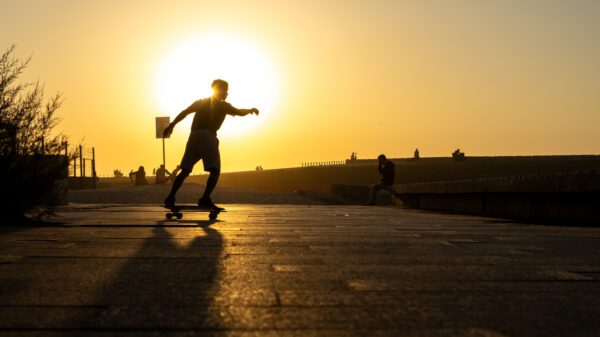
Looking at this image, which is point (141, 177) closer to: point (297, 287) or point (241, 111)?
point (241, 111)

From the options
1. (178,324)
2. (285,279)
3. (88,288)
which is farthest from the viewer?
(285,279)

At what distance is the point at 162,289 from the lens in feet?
9.37

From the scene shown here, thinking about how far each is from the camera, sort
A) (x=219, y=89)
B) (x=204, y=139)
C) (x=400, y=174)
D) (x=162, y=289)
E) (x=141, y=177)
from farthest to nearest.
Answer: (x=400, y=174) → (x=141, y=177) → (x=219, y=89) → (x=204, y=139) → (x=162, y=289)

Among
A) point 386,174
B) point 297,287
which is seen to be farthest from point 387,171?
point 297,287

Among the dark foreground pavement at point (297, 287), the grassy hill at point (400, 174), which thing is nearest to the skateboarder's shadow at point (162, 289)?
the dark foreground pavement at point (297, 287)

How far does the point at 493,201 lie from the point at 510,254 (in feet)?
22.8

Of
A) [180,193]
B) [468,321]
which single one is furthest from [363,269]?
[180,193]

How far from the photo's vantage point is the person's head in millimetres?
9219

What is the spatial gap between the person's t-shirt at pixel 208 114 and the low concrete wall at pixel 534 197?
14.8 feet

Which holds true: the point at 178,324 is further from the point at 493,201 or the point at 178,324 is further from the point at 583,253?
the point at 493,201

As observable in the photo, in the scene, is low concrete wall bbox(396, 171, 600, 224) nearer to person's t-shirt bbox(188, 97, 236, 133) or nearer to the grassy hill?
person's t-shirt bbox(188, 97, 236, 133)

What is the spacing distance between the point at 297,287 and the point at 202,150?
20.5 feet

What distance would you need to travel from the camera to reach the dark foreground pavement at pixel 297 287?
219 cm

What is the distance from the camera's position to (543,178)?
8.21 meters
